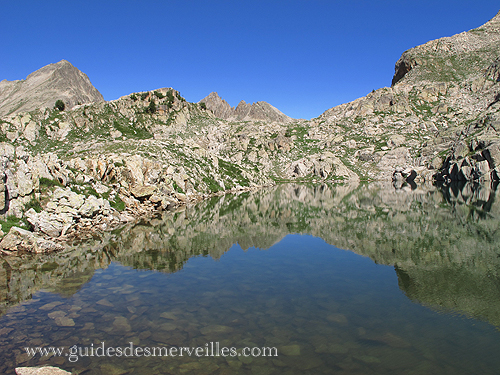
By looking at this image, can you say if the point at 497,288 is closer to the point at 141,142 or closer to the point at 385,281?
the point at 385,281

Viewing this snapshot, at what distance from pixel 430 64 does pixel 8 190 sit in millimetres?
235302

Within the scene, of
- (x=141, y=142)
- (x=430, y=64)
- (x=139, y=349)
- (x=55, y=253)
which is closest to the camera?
(x=139, y=349)

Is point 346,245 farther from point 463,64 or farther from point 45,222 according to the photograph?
point 463,64

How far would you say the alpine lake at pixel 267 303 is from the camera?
39.9 feet

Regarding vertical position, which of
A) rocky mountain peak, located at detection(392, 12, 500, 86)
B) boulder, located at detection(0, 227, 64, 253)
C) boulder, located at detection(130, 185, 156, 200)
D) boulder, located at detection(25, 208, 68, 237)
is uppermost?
rocky mountain peak, located at detection(392, 12, 500, 86)

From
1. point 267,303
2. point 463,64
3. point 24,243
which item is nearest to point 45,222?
point 24,243


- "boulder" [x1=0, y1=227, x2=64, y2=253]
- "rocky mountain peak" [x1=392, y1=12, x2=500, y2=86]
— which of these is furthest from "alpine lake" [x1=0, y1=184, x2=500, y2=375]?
"rocky mountain peak" [x1=392, y1=12, x2=500, y2=86]

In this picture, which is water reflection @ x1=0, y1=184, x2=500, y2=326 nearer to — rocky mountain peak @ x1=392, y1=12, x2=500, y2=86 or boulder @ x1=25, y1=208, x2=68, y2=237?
boulder @ x1=25, y1=208, x2=68, y2=237

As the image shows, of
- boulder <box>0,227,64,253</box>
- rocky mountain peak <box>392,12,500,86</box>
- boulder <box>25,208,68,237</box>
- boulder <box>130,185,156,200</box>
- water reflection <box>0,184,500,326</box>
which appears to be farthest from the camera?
rocky mountain peak <box>392,12,500,86</box>

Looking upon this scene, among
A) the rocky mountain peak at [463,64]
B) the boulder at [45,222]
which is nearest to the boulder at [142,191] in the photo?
the boulder at [45,222]

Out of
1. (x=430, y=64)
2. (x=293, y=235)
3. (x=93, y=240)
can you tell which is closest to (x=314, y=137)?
(x=430, y=64)

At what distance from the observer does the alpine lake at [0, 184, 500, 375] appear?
12172 millimetres

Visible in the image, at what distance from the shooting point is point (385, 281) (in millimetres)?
21469

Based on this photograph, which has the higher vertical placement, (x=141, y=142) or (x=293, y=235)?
(x=141, y=142)
